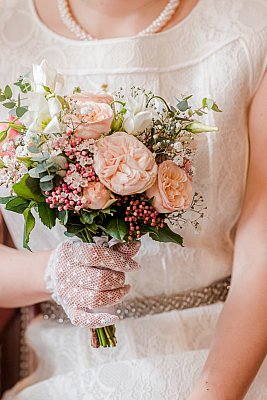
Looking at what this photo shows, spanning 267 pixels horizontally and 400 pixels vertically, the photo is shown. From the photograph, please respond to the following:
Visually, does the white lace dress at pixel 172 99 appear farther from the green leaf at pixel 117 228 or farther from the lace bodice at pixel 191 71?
the green leaf at pixel 117 228

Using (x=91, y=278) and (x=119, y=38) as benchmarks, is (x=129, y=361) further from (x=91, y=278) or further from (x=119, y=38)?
(x=119, y=38)

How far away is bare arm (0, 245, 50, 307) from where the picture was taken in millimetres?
1626

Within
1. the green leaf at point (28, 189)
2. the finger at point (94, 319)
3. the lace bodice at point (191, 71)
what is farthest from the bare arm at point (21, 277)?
the green leaf at point (28, 189)

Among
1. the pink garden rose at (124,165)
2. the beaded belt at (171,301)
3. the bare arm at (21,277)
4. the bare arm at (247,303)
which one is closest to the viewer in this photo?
the pink garden rose at (124,165)

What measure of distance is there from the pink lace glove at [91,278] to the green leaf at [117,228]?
0.10 meters

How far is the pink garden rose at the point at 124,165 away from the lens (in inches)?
49.6

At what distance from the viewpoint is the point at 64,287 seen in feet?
4.80

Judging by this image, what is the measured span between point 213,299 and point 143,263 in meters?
0.20

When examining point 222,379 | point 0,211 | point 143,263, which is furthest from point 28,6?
point 222,379

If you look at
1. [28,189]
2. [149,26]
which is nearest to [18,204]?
[28,189]

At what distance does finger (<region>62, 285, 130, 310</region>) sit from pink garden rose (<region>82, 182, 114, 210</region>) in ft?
0.69

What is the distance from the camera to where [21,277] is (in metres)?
1.66

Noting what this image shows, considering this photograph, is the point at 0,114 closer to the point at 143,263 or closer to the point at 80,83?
the point at 80,83

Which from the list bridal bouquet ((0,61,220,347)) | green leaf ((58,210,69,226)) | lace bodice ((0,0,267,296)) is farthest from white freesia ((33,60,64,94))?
lace bodice ((0,0,267,296))
